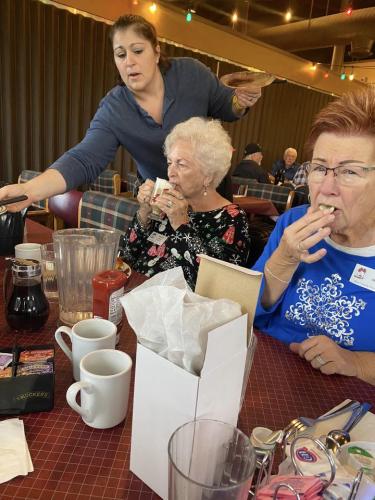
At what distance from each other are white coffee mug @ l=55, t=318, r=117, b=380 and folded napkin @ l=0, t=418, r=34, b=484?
0.16 m

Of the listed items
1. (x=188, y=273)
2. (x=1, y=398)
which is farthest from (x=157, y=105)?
(x=1, y=398)

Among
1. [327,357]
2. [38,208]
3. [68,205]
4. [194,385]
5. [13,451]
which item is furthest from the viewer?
[38,208]

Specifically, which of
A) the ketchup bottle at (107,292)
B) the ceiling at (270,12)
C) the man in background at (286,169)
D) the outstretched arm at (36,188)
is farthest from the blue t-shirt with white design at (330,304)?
the man in background at (286,169)

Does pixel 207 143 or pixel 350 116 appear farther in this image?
pixel 207 143

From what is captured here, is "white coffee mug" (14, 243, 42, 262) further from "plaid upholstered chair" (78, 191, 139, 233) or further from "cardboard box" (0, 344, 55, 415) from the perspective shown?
"plaid upholstered chair" (78, 191, 139, 233)

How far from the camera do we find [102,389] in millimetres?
692

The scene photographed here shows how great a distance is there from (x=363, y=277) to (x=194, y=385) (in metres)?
0.85

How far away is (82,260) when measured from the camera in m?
1.13

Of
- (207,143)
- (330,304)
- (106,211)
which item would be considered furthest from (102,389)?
(106,211)

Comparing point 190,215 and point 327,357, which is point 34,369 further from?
point 190,215

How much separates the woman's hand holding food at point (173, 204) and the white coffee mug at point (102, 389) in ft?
3.22

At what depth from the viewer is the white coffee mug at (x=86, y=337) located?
0.81m

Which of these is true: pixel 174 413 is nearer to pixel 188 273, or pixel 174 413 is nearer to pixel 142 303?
pixel 142 303

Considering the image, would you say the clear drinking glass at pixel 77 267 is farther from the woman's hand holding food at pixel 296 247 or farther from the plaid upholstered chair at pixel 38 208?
the plaid upholstered chair at pixel 38 208
